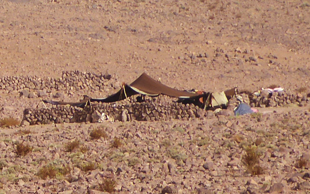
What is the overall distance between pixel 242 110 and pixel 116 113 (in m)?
3.22

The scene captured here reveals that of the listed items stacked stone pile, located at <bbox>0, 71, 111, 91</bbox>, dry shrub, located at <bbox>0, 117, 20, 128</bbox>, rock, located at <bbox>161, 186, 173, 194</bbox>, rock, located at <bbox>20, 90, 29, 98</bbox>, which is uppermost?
stacked stone pile, located at <bbox>0, 71, 111, 91</bbox>

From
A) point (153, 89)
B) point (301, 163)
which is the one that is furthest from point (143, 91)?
point (301, 163)

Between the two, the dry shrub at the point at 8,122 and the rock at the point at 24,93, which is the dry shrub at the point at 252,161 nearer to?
the dry shrub at the point at 8,122

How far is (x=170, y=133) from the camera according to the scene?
10906 mm

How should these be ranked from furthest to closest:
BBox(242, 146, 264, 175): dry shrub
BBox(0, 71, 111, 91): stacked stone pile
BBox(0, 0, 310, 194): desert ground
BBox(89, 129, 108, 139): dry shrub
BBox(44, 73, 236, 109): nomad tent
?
BBox(0, 71, 111, 91): stacked stone pile → BBox(44, 73, 236, 109): nomad tent → BBox(89, 129, 108, 139): dry shrub → BBox(0, 0, 310, 194): desert ground → BBox(242, 146, 264, 175): dry shrub

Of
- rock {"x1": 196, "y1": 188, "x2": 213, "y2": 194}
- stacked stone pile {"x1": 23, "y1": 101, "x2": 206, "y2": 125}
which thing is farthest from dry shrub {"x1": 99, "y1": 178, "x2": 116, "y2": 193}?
stacked stone pile {"x1": 23, "y1": 101, "x2": 206, "y2": 125}

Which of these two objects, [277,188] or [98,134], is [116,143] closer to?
[98,134]

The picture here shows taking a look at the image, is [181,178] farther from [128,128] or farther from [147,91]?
[147,91]

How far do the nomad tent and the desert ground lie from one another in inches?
34.5

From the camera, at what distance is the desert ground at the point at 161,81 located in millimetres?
8125

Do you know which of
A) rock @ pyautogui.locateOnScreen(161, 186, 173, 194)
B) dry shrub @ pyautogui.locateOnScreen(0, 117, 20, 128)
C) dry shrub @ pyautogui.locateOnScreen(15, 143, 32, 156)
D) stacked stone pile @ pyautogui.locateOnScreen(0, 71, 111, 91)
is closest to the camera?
rock @ pyautogui.locateOnScreen(161, 186, 173, 194)

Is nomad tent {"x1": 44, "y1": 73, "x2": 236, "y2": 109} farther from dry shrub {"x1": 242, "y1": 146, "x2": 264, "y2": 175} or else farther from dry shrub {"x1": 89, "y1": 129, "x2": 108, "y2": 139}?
dry shrub {"x1": 242, "y1": 146, "x2": 264, "y2": 175}

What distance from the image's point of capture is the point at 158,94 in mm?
14938

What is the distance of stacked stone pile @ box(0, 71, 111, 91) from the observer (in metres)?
19.9
